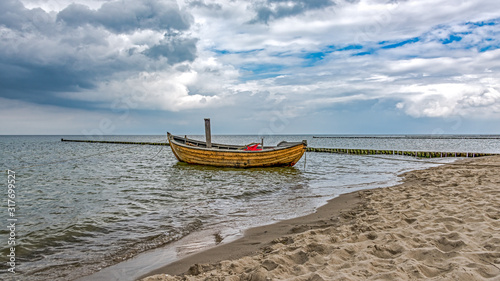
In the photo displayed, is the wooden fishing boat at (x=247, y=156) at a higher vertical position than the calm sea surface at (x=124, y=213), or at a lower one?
higher

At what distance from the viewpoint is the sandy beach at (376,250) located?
3.23 metres

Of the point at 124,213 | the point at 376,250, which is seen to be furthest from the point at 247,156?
the point at 376,250

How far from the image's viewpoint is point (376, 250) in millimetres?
3840

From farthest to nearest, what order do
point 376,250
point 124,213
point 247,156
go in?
point 247,156, point 124,213, point 376,250


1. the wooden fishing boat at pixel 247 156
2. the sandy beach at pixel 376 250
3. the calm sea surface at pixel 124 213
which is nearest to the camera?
the sandy beach at pixel 376 250

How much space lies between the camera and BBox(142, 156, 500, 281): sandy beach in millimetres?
3227

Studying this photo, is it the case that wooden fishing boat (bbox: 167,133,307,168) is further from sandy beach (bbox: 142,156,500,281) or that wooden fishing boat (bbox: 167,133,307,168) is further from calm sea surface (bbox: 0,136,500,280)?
sandy beach (bbox: 142,156,500,281)

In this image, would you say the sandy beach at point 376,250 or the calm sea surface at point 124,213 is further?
the calm sea surface at point 124,213

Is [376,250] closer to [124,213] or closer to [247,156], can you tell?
[124,213]

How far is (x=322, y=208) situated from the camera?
8.42 metres

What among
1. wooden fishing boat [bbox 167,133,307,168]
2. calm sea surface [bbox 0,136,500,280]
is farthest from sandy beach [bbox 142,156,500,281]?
wooden fishing boat [bbox 167,133,307,168]

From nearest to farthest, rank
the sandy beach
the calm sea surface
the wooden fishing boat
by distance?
the sandy beach < the calm sea surface < the wooden fishing boat

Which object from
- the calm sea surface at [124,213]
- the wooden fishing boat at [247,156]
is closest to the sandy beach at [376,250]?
the calm sea surface at [124,213]

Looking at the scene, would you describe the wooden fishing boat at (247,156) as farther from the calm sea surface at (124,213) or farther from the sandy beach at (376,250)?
the sandy beach at (376,250)
